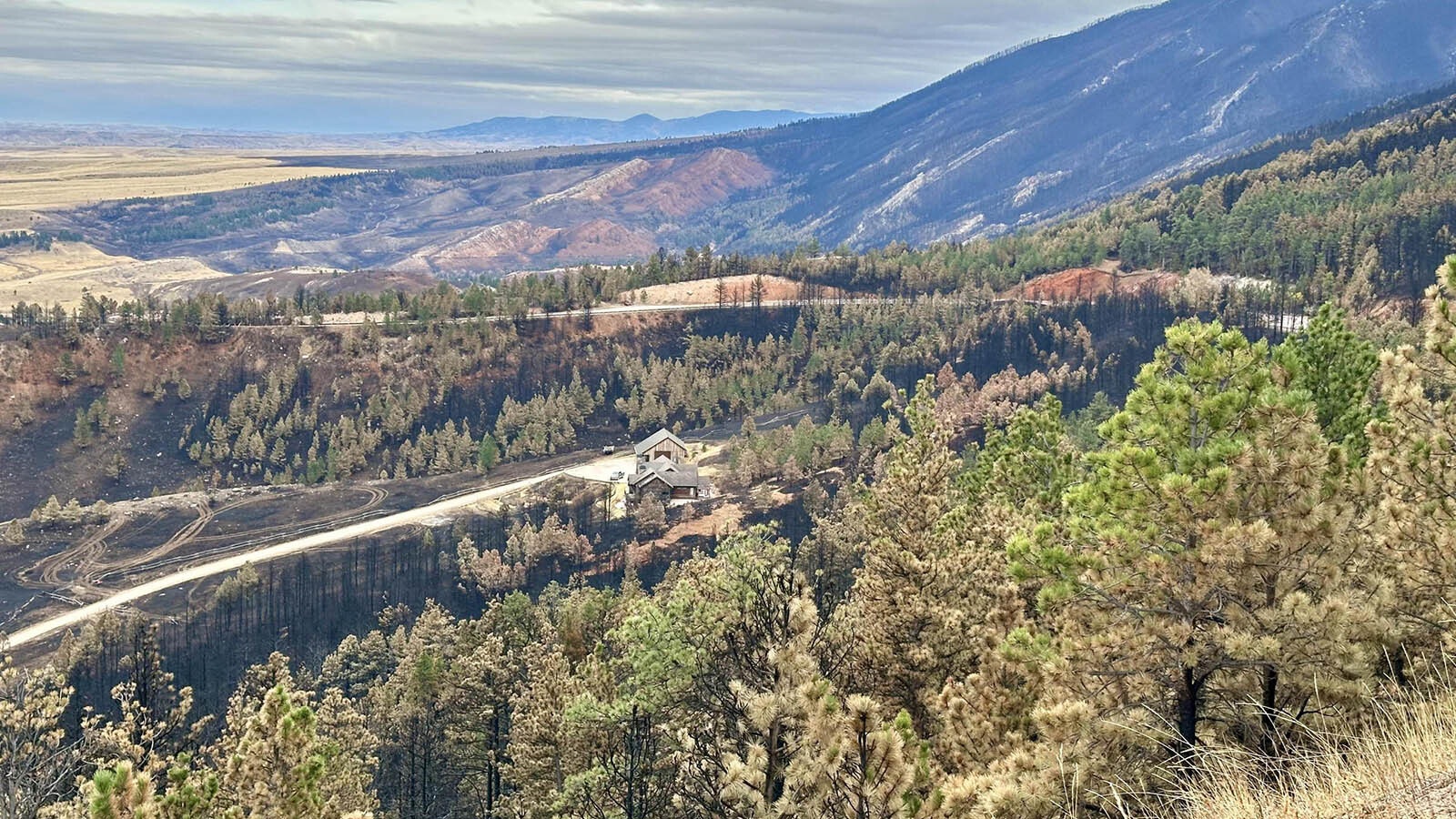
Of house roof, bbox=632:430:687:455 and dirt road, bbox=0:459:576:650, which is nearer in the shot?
dirt road, bbox=0:459:576:650

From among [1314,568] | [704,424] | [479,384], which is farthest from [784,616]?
[479,384]

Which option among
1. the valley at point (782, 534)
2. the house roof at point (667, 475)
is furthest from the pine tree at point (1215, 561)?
the house roof at point (667, 475)

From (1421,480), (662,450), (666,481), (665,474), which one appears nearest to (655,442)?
(662,450)

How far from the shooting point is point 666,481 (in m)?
97.3

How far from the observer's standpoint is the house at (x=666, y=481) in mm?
97000

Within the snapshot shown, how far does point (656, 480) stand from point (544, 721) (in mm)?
64097

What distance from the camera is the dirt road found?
7400 centimetres

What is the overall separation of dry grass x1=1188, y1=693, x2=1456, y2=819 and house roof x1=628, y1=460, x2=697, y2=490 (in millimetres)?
85293

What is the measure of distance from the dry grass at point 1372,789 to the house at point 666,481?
84799 millimetres

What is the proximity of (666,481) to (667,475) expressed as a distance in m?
0.98

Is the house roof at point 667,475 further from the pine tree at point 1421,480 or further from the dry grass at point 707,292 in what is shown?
the pine tree at point 1421,480

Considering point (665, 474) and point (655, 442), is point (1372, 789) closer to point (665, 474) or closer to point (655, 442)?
point (665, 474)

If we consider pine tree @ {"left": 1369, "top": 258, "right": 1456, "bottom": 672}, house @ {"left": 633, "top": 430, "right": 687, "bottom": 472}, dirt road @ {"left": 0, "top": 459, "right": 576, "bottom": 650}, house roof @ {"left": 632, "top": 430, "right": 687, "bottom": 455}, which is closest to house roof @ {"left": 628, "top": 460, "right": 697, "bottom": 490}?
house @ {"left": 633, "top": 430, "right": 687, "bottom": 472}

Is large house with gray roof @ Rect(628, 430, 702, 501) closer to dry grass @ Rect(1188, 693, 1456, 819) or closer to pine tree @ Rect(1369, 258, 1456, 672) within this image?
pine tree @ Rect(1369, 258, 1456, 672)
